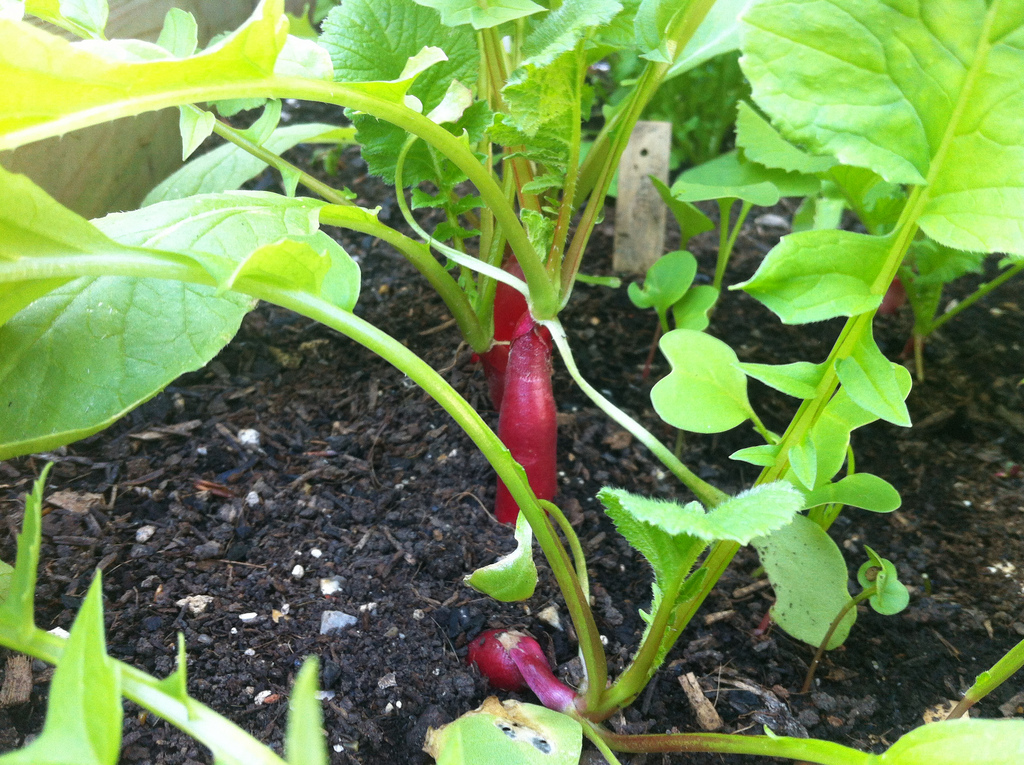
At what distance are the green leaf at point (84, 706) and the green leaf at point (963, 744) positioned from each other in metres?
0.50

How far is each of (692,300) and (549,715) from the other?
604mm

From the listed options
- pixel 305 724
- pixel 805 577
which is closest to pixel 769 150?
pixel 805 577

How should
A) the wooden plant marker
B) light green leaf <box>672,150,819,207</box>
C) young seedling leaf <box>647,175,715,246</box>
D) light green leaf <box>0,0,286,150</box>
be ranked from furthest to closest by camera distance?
1. the wooden plant marker
2. young seedling leaf <box>647,175,715,246</box>
3. light green leaf <box>672,150,819,207</box>
4. light green leaf <box>0,0,286,150</box>

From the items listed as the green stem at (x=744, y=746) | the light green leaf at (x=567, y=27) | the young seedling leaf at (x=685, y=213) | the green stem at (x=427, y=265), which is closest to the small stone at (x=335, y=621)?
the green stem at (x=744, y=746)

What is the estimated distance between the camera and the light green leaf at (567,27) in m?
0.72

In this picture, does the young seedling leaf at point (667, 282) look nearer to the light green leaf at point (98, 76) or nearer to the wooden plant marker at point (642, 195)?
the wooden plant marker at point (642, 195)

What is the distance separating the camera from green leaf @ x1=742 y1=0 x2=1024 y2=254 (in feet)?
1.96

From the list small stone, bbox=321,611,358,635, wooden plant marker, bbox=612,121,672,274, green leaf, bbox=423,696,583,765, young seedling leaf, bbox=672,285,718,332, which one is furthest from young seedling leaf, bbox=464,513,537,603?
wooden plant marker, bbox=612,121,672,274

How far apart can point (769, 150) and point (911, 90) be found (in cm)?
52

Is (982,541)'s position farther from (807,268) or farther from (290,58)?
(290,58)

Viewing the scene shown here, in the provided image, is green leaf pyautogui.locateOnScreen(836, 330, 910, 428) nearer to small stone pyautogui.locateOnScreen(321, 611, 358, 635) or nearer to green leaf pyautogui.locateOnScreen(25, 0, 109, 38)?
small stone pyautogui.locateOnScreen(321, 611, 358, 635)

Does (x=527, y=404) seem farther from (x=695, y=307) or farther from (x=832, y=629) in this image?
(x=832, y=629)

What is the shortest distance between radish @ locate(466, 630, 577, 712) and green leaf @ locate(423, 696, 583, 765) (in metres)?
0.03

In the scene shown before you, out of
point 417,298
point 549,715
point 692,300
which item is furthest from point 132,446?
point 692,300
